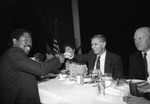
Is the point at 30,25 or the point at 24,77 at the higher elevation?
the point at 30,25

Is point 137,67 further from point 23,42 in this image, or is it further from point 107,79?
point 23,42

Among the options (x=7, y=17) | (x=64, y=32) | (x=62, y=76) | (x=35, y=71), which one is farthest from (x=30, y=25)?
(x=35, y=71)

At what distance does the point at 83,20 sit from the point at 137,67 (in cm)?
324

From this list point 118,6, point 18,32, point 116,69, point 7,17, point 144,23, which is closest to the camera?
point 18,32

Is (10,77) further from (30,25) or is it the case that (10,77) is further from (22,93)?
(30,25)

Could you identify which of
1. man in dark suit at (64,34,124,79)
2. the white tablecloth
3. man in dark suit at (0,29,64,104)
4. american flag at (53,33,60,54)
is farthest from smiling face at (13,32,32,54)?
american flag at (53,33,60,54)

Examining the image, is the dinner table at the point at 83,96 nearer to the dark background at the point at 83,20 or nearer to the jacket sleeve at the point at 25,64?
the jacket sleeve at the point at 25,64

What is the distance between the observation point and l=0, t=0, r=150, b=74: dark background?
4516 mm

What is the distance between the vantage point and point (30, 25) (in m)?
5.41

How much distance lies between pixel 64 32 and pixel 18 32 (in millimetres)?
3994

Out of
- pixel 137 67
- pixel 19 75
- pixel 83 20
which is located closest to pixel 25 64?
pixel 19 75

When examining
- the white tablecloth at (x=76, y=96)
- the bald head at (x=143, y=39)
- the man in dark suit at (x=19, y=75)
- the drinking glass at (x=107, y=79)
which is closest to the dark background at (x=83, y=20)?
the bald head at (x=143, y=39)

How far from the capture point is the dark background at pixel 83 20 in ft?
14.8

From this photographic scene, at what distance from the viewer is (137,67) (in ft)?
8.50
